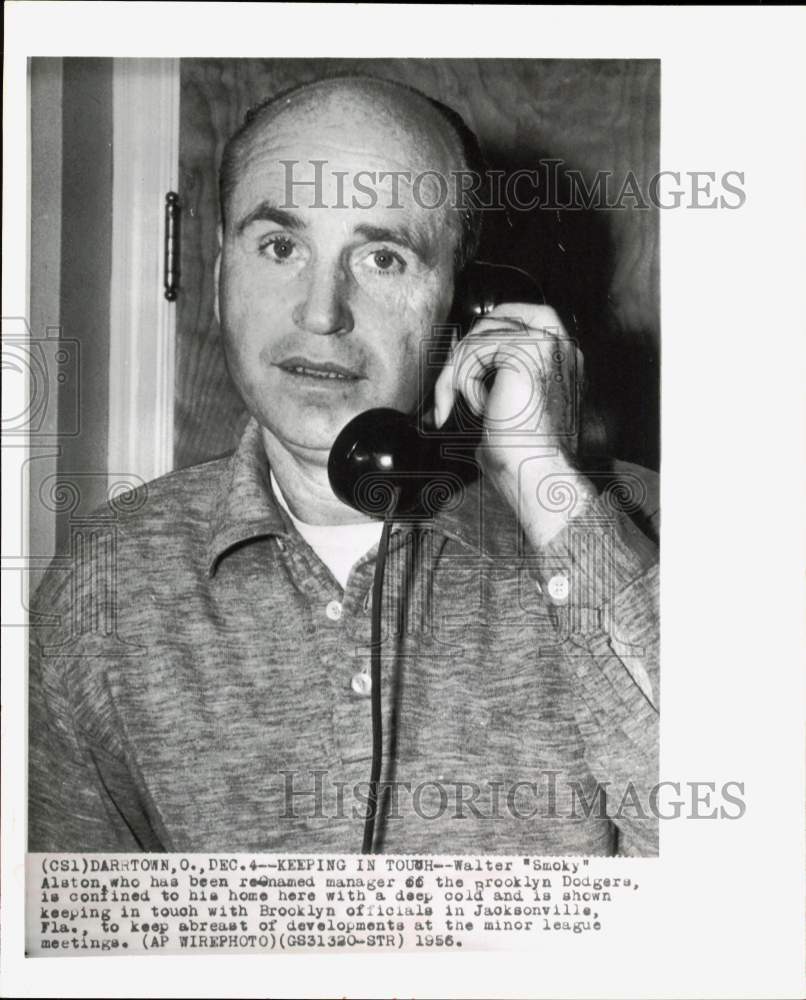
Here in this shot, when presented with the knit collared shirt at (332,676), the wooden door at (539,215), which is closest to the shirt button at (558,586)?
the knit collared shirt at (332,676)

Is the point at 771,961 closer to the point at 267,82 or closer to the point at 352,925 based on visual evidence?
the point at 352,925

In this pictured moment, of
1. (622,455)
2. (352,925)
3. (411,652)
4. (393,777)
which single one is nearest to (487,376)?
(622,455)

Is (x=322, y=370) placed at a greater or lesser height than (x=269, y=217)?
lesser

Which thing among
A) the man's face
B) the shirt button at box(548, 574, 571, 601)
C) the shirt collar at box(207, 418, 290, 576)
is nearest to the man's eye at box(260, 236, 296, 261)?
the man's face

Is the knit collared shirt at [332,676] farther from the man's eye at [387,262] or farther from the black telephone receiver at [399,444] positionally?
the man's eye at [387,262]

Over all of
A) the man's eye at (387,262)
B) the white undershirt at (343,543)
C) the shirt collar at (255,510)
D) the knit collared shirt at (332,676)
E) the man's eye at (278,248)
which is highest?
the man's eye at (278,248)

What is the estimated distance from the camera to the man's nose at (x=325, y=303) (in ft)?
2.92

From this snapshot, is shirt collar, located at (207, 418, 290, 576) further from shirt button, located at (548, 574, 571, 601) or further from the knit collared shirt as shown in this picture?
shirt button, located at (548, 574, 571, 601)

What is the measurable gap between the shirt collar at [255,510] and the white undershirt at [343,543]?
3cm

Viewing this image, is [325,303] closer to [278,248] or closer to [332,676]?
[278,248]

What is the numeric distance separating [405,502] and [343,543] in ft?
0.21

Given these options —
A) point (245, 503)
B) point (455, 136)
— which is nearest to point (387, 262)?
point (455, 136)

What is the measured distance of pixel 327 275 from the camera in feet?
2.93

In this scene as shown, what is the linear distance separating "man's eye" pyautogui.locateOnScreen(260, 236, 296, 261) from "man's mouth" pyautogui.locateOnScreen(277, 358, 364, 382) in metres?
0.09
